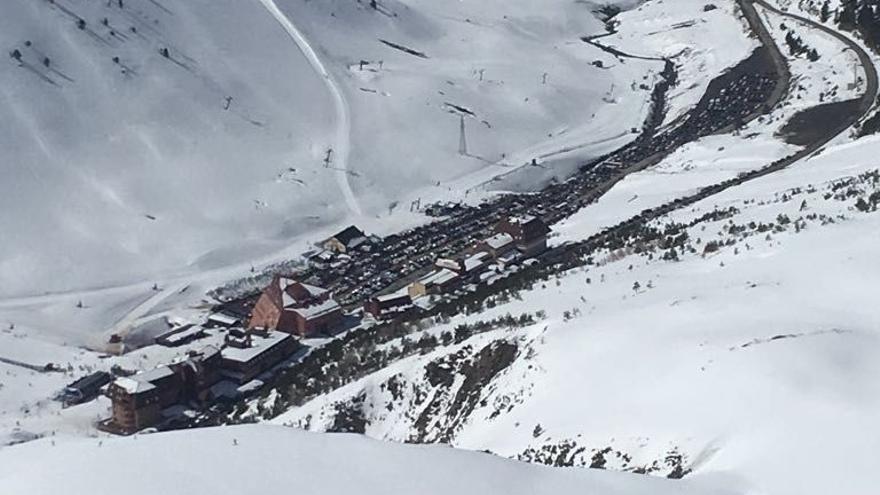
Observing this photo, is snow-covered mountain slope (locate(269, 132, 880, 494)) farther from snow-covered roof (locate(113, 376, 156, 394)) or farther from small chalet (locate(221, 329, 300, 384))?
small chalet (locate(221, 329, 300, 384))

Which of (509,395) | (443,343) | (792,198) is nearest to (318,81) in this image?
(792,198)

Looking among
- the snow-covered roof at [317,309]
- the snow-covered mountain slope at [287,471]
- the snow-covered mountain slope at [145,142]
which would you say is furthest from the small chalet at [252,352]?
the snow-covered mountain slope at [287,471]

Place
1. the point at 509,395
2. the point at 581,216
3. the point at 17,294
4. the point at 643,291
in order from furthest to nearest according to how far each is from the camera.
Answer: the point at 581,216 < the point at 17,294 < the point at 643,291 < the point at 509,395

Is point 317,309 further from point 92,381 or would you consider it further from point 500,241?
point 500,241

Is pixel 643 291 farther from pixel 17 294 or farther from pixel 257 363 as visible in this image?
pixel 17 294

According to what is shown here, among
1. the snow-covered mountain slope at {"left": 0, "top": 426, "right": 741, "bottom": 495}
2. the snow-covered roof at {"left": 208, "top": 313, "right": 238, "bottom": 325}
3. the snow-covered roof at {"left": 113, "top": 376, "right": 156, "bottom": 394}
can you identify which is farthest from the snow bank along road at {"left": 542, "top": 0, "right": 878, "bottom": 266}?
the snow-covered mountain slope at {"left": 0, "top": 426, "right": 741, "bottom": 495}

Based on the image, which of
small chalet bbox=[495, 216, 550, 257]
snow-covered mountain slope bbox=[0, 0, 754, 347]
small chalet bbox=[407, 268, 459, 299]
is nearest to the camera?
small chalet bbox=[407, 268, 459, 299]

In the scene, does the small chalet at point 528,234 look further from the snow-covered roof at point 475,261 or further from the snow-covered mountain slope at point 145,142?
the snow-covered mountain slope at point 145,142
